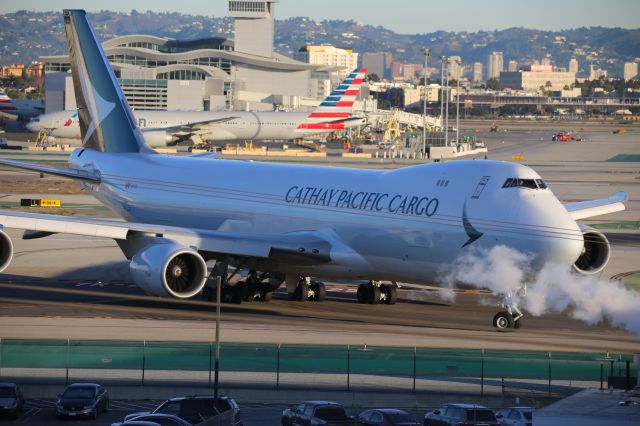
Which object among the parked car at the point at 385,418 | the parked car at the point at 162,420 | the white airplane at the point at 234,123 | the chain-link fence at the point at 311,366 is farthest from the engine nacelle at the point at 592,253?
the white airplane at the point at 234,123

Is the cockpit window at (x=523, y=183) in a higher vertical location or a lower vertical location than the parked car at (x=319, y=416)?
higher

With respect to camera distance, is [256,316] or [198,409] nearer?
[198,409]

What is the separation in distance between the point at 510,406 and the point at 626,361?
144 inches

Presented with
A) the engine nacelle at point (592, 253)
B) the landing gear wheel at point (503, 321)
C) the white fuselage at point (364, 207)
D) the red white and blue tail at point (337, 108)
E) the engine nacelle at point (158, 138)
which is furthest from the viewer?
the red white and blue tail at point (337, 108)

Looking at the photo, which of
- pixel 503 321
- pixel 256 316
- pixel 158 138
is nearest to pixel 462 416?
pixel 503 321

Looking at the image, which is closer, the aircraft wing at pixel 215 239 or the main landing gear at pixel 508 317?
the main landing gear at pixel 508 317

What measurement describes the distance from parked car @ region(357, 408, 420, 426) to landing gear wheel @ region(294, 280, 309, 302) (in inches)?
710

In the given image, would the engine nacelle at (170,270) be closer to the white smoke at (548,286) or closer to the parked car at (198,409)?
the white smoke at (548,286)

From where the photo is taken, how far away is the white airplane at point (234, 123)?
146m

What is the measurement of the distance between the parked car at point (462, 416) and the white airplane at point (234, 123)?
375ft

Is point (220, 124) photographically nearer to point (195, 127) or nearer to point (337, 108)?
point (195, 127)

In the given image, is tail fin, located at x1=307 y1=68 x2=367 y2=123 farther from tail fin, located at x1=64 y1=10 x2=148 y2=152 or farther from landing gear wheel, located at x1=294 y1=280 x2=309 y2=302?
landing gear wheel, located at x1=294 y1=280 x2=309 y2=302

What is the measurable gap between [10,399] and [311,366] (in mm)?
8115

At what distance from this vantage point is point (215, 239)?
42469 mm
